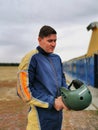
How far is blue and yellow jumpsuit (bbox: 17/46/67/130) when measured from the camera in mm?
3215

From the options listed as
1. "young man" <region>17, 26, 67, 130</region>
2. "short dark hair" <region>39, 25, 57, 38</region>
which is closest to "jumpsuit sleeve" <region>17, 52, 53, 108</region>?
"young man" <region>17, 26, 67, 130</region>

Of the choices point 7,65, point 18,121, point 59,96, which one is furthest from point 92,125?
point 7,65

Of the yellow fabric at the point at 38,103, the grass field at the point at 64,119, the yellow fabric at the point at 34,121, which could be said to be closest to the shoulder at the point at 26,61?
the yellow fabric at the point at 38,103

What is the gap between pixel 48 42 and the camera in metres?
→ 3.29

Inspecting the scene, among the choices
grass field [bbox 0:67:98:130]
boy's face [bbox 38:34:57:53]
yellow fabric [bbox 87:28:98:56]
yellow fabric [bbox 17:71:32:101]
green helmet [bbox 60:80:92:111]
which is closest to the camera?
green helmet [bbox 60:80:92:111]

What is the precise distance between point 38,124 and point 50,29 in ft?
3.26

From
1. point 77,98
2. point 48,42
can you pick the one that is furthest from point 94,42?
point 77,98

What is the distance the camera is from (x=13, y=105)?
36.8ft

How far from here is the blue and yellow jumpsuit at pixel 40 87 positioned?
3.21 metres

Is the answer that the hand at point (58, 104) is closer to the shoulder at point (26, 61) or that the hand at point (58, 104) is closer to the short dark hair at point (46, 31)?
the shoulder at point (26, 61)

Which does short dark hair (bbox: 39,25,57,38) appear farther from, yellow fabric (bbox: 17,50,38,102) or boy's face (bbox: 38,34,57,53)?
yellow fabric (bbox: 17,50,38,102)

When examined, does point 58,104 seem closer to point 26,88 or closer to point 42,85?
point 42,85

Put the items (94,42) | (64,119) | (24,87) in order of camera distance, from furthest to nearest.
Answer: (94,42)
(64,119)
(24,87)

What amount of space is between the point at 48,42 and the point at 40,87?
47cm
